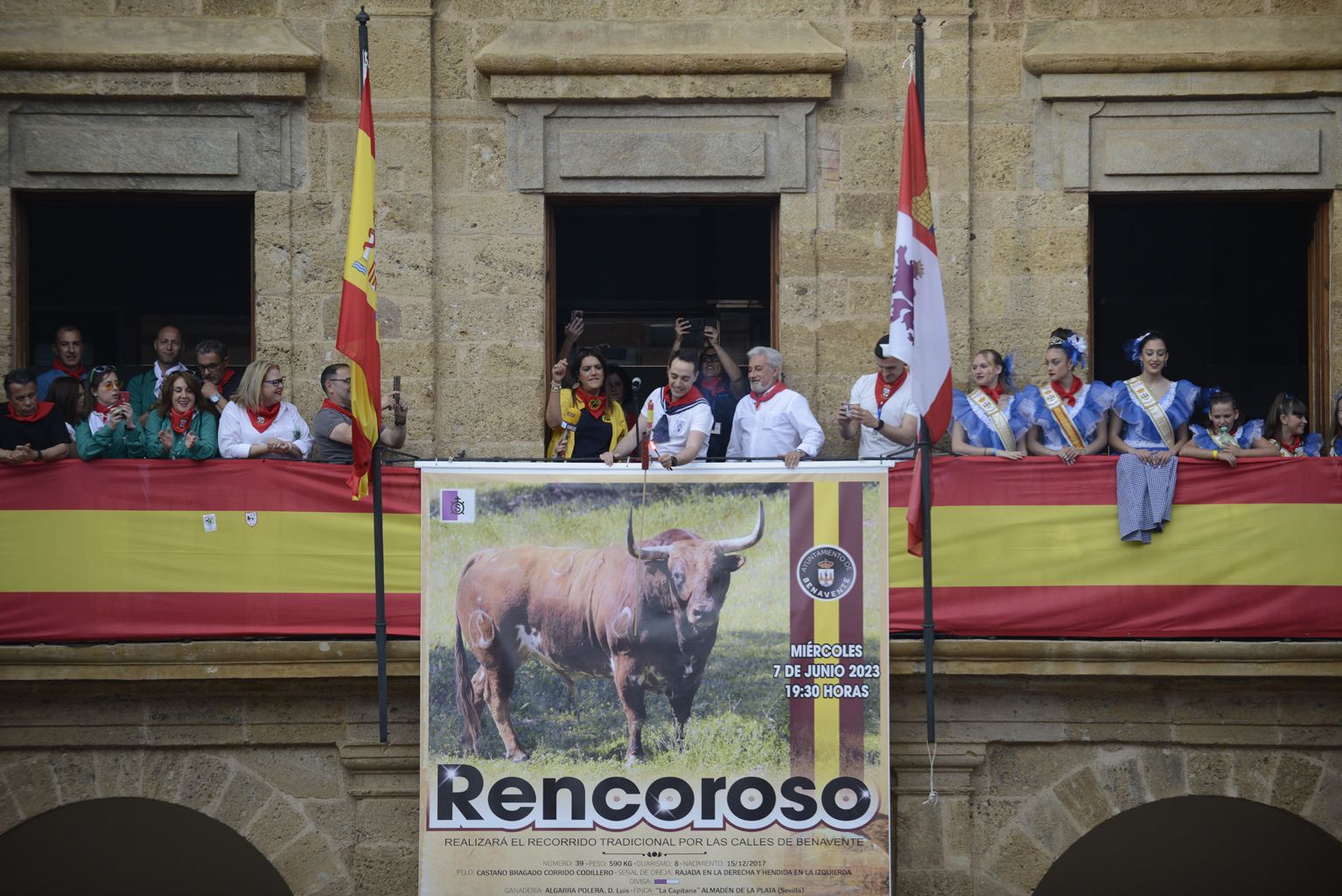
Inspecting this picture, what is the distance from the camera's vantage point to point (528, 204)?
12438 millimetres

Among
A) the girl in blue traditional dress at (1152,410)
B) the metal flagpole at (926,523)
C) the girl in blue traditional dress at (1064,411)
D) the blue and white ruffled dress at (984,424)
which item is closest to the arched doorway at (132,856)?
the metal flagpole at (926,523)

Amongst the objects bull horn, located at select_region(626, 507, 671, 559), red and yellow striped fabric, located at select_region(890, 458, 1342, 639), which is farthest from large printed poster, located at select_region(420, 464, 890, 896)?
red and yellow striped fabric, located at select_region(890, 458, 1342, 639)

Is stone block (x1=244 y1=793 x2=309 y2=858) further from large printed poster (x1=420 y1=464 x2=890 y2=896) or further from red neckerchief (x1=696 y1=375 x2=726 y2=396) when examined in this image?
red neckerchief (x1=696 y1=375 x2=726 y2=396)

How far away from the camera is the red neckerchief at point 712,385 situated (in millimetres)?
12250

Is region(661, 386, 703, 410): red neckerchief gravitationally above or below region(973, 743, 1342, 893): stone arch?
above

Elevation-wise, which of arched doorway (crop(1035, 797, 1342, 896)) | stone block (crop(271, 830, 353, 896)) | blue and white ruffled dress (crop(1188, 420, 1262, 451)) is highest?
blue and white ruffled dress (crop(1188, 420, 1262, 451))

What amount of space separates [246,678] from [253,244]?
9.58ft

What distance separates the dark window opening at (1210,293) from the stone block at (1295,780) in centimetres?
407

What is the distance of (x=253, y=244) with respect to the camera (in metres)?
12.5

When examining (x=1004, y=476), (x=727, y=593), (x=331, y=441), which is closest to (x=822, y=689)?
(x=727, y=593)

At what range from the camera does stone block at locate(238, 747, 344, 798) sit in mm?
11492

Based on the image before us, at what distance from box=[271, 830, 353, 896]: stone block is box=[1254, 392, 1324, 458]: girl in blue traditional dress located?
603cm

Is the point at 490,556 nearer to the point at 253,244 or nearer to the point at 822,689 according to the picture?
the point at 822,689

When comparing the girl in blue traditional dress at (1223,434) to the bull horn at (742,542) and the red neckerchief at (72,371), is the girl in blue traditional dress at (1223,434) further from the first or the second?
the red neckerchief at (72,371)
